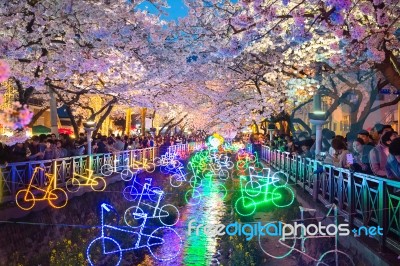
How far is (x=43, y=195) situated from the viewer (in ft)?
46.4

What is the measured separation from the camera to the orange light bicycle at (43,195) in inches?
514

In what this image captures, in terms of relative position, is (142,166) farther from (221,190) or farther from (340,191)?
(340,191)

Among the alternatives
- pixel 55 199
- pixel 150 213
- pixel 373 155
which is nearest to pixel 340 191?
pixel 373 155

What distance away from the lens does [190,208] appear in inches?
748

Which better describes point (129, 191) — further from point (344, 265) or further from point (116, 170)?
point (344, 265)

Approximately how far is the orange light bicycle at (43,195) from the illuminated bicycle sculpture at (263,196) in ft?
17.9

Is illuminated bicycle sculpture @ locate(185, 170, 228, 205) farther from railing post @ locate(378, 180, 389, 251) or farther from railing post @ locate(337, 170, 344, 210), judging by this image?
railing post @ locate(378, 180, 389, 251)

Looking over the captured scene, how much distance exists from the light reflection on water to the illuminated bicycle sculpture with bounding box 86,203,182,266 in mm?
257

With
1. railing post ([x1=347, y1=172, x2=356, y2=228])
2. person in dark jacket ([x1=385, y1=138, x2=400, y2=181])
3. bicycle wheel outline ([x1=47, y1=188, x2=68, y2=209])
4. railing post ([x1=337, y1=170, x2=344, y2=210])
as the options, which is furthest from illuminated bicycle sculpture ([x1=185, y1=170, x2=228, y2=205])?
person in dark jacket ([x1=385, y1=138, x2=400, y2=181])

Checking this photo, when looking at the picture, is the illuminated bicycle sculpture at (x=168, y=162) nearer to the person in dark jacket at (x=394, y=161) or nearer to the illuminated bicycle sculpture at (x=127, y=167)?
the illuminated bicycle sculpture at (x=127, y=167)

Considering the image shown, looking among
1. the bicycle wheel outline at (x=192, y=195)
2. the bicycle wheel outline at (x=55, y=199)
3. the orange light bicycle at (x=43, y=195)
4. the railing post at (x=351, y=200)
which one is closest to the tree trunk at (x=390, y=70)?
the railing post at (x=351, y=200)

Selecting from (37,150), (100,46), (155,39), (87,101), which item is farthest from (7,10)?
(87,101)

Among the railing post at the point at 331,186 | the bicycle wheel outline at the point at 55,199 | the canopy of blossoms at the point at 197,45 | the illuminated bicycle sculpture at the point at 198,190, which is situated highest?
the canopy of blossoms at the point at 197,45

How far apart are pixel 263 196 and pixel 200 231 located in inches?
126
